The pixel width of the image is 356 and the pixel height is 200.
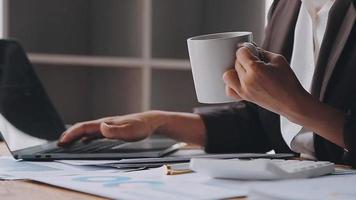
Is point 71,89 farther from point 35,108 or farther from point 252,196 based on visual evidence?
point 252,196

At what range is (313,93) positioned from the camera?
117cm

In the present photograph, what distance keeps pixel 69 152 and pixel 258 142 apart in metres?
0.48

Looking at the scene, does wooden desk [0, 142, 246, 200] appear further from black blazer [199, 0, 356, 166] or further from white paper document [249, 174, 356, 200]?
black blazer [199, 0, 356, 166]

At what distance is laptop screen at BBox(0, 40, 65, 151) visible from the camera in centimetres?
115

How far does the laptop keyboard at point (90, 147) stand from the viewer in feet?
3.54

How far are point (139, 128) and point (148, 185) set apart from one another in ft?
1.64

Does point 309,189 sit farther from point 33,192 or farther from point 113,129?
point 113,129

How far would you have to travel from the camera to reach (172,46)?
2.18 meters

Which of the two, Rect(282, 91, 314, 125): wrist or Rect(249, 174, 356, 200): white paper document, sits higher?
Rect(282, 91, 314, 125): wrist

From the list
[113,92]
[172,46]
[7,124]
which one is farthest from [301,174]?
[113,92]

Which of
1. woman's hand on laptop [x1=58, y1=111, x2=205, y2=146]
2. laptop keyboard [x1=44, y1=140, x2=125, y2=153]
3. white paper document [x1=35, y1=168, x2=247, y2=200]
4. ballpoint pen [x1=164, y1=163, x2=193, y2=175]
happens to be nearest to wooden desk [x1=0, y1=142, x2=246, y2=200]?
white paper document [x1=35, y1=168, x2=247, y2=200]

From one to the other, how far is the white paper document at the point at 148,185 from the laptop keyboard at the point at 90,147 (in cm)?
26

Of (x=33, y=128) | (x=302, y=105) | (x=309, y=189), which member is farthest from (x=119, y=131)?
(x=309, y=189)

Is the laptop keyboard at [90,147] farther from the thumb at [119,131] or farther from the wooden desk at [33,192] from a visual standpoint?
the wooden desk at [33,192]
